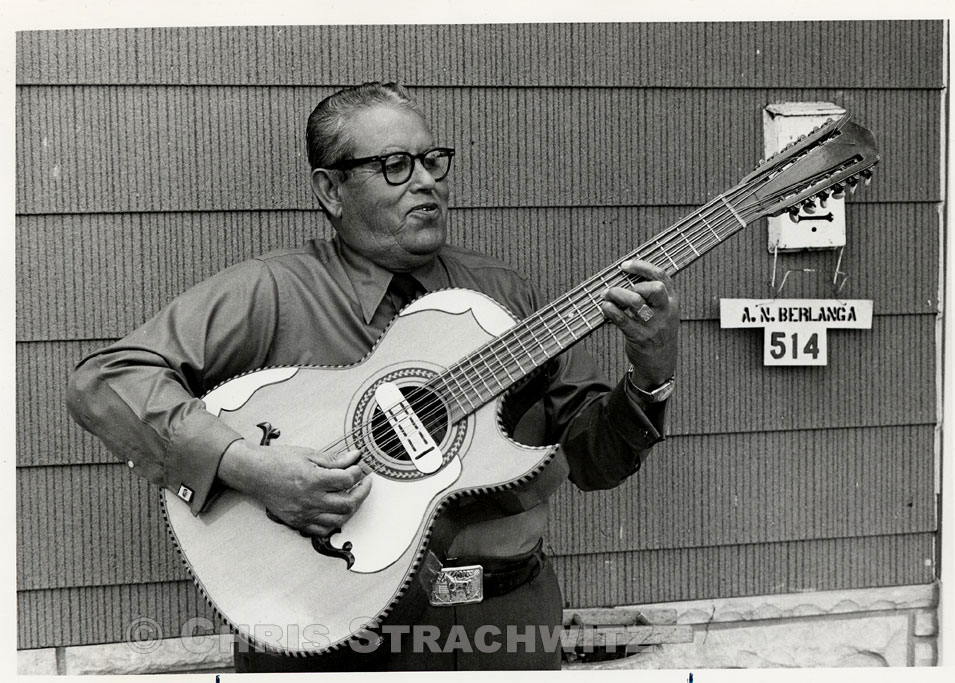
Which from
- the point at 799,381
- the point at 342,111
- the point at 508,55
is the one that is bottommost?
the point at 799,381

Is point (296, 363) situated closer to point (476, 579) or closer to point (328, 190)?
point (328, 190)

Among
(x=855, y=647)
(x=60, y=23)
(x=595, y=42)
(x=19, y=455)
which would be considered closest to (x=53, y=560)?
(x=19, y=455)

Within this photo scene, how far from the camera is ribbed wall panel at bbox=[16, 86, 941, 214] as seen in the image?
220cm

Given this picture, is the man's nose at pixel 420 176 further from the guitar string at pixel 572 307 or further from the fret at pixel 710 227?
the fret at pixel 710 227

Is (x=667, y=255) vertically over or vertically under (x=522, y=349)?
over

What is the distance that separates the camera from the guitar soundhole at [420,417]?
1671mm

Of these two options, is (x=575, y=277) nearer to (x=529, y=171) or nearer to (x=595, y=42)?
(x=529, y=171)

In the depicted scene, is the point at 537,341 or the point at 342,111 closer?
the point at 537,341

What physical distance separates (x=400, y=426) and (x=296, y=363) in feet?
0.95

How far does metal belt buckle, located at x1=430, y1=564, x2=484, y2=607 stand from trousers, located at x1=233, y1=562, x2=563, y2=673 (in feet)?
0.07

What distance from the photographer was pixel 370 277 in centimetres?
187

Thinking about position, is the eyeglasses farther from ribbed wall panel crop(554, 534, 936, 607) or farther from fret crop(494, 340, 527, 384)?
ribbed wall panel crop(554, 534, 936, 607)

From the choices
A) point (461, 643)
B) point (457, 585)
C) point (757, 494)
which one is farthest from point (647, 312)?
point (757, 494)

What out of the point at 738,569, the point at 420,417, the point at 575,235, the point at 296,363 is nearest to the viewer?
the point at 420,417
